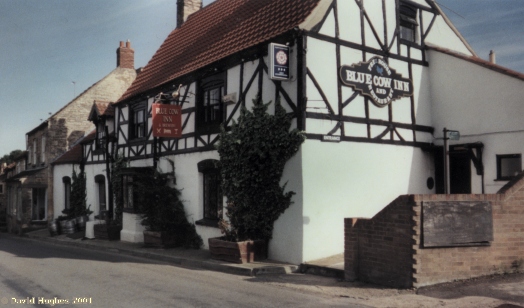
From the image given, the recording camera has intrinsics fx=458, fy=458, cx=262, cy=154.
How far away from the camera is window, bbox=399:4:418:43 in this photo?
1343 centimetres

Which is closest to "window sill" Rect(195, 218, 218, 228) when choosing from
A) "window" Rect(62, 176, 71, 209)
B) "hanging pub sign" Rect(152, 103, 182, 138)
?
"hanging pub sign" Rect(152, 103, 182, 138)

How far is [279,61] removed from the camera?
10.7m

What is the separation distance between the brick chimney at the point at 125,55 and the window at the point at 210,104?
49.4 ft

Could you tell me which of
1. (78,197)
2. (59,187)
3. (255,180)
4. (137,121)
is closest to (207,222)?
(255,180)

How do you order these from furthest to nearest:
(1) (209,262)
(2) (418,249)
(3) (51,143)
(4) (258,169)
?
(3) (51,143) → (4) (258,169) → (1) (209,262) → (2) (418,249)

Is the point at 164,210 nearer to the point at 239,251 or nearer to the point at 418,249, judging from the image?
the point at 239,251

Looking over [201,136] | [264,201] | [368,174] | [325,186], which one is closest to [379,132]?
[368,174]

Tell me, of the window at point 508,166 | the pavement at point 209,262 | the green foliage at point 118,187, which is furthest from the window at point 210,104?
the window at point 508,166

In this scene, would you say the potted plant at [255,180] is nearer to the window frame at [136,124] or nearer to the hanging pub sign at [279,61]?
the hanging pub sign at [279,61]

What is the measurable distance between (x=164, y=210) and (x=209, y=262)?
12.3 ft

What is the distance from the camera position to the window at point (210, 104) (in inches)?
535

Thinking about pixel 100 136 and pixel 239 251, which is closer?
pixel 239 251

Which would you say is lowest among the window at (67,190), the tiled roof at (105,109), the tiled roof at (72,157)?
the window at (67,190)

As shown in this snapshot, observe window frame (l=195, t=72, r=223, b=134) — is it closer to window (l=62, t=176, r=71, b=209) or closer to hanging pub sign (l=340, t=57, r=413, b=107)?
hanging pub sign (l=340, t=57, r=413, b=107)
